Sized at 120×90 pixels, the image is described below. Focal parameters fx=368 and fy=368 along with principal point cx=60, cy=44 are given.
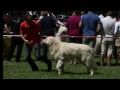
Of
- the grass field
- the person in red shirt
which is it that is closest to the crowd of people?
the person in red shirt

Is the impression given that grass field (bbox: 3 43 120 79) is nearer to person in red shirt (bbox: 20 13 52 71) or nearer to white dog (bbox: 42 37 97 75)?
white dog (bbox: 42 37 97 75)

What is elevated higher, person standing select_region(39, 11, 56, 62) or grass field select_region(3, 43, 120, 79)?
person standing select_region(39, 11, 56, 62)

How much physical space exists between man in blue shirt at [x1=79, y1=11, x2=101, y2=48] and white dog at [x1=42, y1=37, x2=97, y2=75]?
2.22 metres

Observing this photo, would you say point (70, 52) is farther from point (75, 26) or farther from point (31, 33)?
point (75, 26)

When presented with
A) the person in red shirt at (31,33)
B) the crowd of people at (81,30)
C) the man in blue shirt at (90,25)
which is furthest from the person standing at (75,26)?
the person in red shirt at (31,33)

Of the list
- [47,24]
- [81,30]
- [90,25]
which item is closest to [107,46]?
[90,25]

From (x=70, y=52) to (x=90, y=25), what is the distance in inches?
96.3

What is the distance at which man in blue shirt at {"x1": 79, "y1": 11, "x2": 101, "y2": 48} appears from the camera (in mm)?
12398

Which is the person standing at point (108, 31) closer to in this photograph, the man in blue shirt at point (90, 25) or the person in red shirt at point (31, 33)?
the man in blue shirt at point (90, 25)

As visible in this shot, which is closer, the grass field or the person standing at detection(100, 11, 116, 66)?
the grass field

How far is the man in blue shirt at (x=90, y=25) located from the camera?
12398mm

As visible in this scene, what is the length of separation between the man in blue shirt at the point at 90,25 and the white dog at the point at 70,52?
2218mm

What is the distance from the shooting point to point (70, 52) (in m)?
10.3
